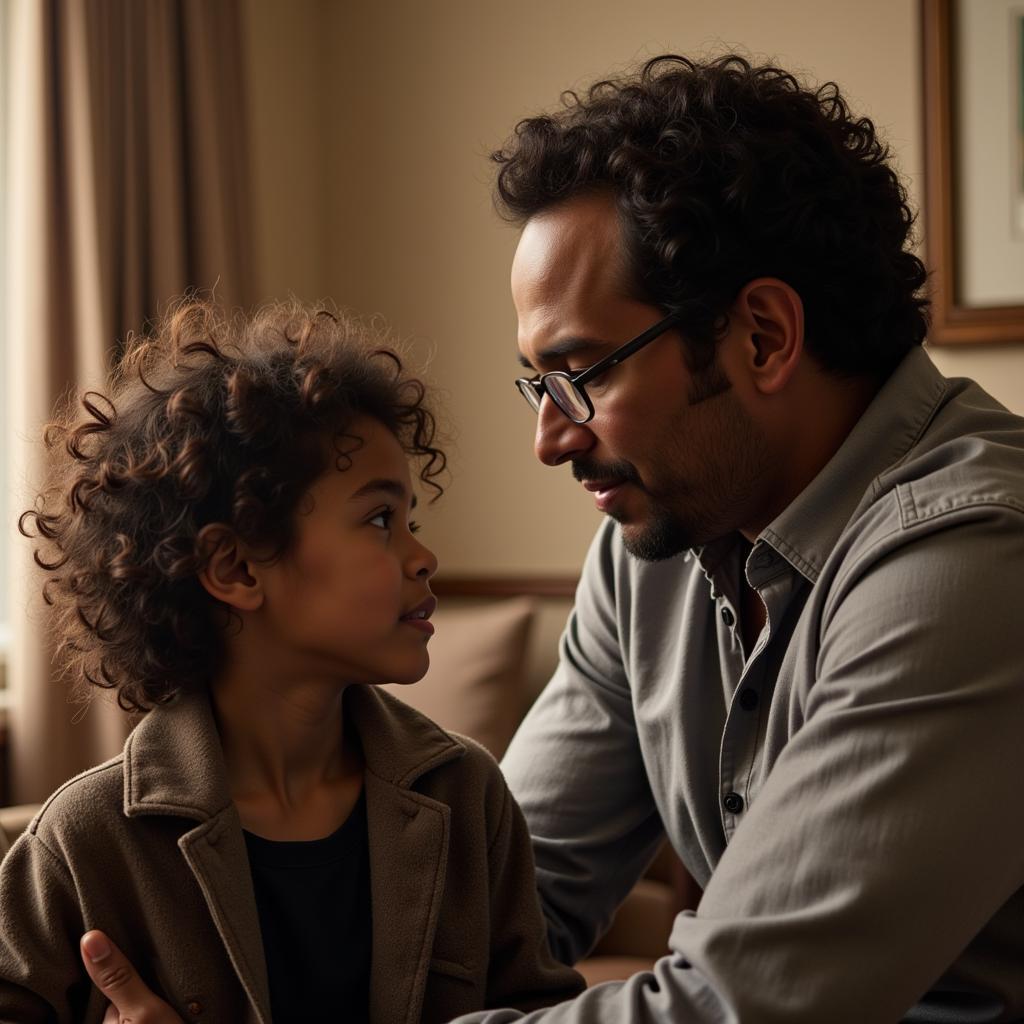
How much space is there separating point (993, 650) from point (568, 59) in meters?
2.76

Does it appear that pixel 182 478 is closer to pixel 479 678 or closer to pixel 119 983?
pixel 119 983

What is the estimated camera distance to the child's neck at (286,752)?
1.45 m

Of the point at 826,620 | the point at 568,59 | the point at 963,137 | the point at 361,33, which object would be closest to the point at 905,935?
the point at 826,620

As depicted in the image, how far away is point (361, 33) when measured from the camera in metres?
3.82

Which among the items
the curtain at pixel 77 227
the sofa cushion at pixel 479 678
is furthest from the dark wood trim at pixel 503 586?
the curtain at pixel 77 227

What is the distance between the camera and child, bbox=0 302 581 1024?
4.33 feet

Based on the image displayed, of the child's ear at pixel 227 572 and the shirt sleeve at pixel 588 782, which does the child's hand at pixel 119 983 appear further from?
the shirt sleeve at pixel 588 782

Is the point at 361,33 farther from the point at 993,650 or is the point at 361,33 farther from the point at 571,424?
the point at 993,650

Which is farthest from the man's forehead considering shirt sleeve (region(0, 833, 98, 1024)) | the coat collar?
shirt sleeve (region(0, 833, 98, 1024))

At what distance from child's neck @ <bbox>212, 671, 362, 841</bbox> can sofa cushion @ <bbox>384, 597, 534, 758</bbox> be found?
151 cm

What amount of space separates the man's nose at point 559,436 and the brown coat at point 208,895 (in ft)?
1.20

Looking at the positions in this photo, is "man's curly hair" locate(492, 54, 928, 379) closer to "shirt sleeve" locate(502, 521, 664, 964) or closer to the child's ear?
"shirt sleeve" locate(502, 521, 664, 964)

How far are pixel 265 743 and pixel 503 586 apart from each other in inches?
87.0

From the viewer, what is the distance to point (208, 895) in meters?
1.30
